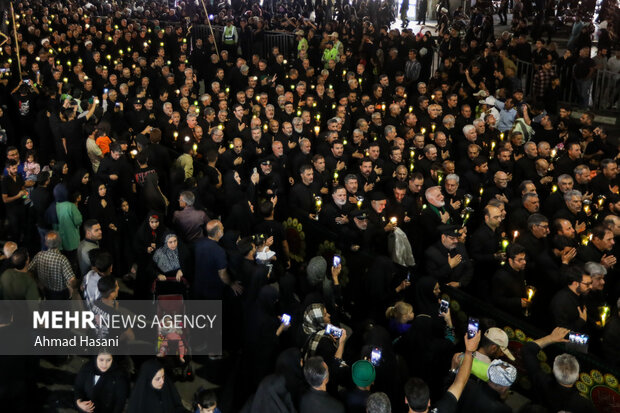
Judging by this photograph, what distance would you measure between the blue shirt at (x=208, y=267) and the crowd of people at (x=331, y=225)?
0.02 meters

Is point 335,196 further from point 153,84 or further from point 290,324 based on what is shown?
point 153,84

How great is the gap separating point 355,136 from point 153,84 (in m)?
7.19

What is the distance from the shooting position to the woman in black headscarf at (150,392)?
5.42 m

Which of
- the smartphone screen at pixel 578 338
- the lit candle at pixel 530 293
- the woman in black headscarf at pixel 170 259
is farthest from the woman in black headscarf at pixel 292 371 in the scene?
the lit candle at pixel 530 293

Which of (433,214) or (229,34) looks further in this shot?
(229,34)

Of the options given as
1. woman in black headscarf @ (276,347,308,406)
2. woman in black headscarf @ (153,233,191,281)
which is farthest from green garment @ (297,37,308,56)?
woman in black headscarf @ (276,347,308,406)

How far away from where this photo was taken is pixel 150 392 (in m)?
5.46

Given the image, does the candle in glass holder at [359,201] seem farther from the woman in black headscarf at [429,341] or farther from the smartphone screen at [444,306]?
the smartphone screen at [444,306]

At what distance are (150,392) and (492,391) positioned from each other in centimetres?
291

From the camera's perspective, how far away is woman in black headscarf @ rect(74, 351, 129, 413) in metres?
5.63

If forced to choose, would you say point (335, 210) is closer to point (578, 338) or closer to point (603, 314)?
point (603, 314)

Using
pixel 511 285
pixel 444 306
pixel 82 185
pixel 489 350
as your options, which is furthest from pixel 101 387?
pixel 82 185

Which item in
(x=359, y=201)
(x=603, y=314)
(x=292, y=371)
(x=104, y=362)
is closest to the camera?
(x=104, y=362)

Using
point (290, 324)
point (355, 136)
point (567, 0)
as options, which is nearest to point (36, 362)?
point (290, 324)
